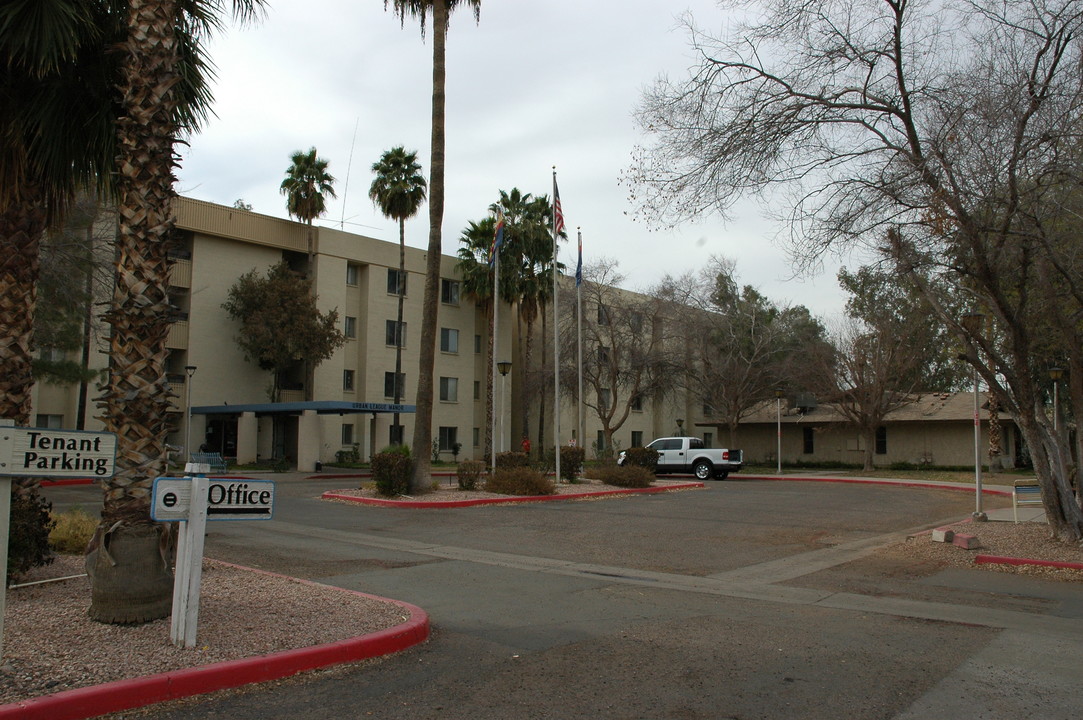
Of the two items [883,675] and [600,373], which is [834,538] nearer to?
[883,675]

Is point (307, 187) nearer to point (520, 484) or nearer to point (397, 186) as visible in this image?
point (397, 186)

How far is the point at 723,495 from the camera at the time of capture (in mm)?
25562

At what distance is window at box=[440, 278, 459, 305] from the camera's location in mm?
46438

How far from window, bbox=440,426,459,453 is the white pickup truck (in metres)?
14.2

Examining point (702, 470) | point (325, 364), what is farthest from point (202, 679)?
point (325, 364)

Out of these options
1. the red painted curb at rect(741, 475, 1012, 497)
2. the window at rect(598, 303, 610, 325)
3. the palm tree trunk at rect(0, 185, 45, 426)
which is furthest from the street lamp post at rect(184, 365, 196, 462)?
the palm tree trunk at rect(0, 185, 45, 426)

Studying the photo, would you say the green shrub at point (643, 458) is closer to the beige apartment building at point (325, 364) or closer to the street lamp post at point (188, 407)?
the beige apartment building at point (325, 364)

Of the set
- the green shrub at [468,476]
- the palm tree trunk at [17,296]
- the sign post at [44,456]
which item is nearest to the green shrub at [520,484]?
the green shrub at [468,476]

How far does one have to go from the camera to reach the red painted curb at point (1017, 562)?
11.5m

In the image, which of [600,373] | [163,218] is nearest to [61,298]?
[163,218]

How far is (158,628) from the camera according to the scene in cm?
639

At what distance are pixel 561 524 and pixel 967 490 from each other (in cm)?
1818

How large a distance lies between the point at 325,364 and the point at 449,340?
25.1ft

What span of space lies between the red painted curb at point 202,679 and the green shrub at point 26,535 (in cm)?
325
